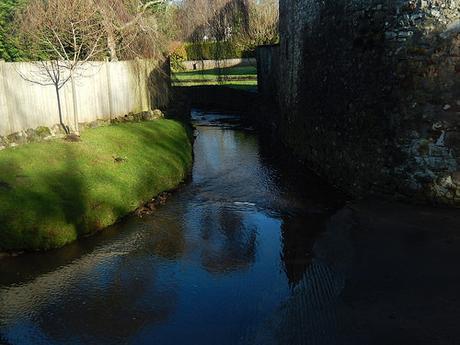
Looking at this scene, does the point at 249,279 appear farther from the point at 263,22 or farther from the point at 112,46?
the point at 263,22

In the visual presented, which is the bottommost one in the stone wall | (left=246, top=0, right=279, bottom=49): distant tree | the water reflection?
the water reflection

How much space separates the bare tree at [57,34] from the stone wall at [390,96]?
6.11m

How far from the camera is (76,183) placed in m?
9.91

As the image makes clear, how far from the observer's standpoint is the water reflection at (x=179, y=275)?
579cm

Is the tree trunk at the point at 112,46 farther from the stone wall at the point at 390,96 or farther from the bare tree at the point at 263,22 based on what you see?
the bare tree at the point at 263,22

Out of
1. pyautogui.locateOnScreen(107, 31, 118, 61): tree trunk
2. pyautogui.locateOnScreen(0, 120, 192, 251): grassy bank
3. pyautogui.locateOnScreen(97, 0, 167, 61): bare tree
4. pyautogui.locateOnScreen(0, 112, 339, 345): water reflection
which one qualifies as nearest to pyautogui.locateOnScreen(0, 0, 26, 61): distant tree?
pyautogui.locateOnScreen(97, 0, 167, 61): bare tree

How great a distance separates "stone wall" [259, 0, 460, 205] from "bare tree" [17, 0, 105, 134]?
6109 millimetres

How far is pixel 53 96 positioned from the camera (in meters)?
12.5

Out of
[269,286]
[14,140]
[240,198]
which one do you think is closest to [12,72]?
[14,140]

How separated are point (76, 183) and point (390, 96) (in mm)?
6397

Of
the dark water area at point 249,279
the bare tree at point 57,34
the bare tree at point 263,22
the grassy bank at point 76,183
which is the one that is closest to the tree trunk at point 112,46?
the bare tree at point 57,34

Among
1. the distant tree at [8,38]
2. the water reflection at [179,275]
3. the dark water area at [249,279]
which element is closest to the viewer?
the dark water area at [249,279]

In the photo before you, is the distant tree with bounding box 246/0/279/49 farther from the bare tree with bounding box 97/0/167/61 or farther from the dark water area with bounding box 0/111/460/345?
the dark water area with bounding box 0/111/460/345

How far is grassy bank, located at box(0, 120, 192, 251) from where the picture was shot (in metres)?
8.31
